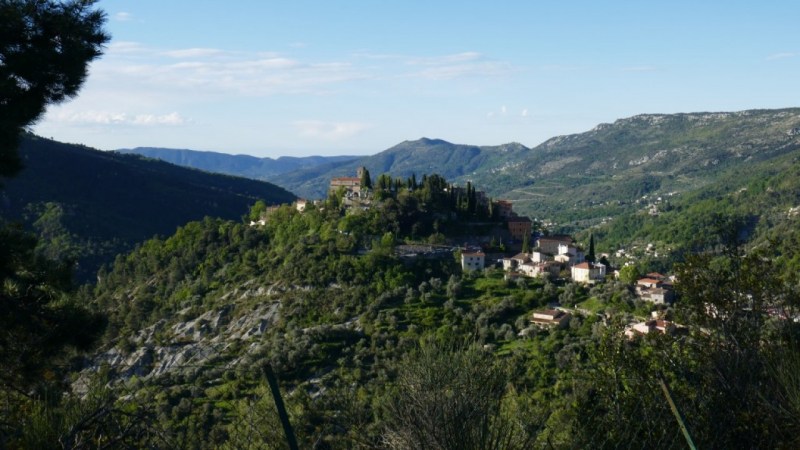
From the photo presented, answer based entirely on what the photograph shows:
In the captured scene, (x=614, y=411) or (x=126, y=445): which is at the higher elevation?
(x=126, y=445)

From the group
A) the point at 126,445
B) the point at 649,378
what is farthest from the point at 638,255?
the point at 126,445

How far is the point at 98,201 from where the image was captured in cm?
9931

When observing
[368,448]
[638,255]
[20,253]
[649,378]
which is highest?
[20,253]

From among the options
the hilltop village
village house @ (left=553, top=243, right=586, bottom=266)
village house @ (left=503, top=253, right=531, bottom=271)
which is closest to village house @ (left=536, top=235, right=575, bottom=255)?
the hilltop village

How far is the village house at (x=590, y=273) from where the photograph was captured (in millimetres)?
36031

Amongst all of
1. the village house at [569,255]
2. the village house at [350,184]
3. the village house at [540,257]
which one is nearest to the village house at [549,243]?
the village house at [569,255]

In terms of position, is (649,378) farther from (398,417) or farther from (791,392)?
(398,417)

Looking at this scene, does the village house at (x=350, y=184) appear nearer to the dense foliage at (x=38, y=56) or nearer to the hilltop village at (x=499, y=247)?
the hilltop village at (x=499, y=247)

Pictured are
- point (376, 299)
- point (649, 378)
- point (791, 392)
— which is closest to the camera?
point (791, 392)

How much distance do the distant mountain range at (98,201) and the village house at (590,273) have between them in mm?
51940

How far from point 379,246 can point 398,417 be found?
35688 mm

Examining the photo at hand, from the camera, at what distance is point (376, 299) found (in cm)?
3656

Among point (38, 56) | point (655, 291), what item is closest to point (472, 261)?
point (655, 291)

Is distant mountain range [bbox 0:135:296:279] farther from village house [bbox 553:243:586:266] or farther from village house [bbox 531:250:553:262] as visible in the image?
village house [bbox 553:243:586:266]
